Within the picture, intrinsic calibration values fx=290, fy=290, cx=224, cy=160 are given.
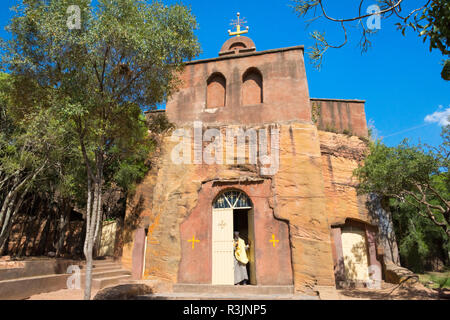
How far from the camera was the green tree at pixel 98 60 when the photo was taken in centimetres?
723

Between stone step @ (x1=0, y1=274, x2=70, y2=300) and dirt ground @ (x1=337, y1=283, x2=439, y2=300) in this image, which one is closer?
stone step @ (x1=0, y1=274, x2=70, y2=300)

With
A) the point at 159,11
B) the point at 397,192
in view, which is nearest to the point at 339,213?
the point at 397,192

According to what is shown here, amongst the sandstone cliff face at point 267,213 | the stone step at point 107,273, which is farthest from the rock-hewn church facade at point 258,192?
the stone step at point 107,273

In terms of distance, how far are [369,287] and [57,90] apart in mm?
13179

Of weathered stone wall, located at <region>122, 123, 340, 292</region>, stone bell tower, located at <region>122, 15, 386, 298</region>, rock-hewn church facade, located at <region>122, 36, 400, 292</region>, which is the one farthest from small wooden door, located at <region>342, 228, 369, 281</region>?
weathered stone wall, located at <region>122, 123, 340, 292</region>

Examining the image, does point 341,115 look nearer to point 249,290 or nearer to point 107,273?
point 249,290

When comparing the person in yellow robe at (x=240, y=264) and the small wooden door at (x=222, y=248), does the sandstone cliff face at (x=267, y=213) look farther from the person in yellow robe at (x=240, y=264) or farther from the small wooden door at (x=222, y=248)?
the person in yellow robe at (x=240, y=264)

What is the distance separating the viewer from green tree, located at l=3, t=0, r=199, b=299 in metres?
7.23

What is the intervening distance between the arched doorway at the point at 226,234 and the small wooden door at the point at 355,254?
14.8 feet

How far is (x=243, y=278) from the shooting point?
413 inches

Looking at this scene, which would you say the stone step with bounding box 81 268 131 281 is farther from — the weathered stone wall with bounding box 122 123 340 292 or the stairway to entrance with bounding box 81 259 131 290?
the weathered stone wall with bounding box 122 123 340 292

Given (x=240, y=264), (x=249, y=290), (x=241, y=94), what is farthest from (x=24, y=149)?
(x=249, y=290)

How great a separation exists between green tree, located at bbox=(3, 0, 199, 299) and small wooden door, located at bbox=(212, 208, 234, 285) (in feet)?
15.2
